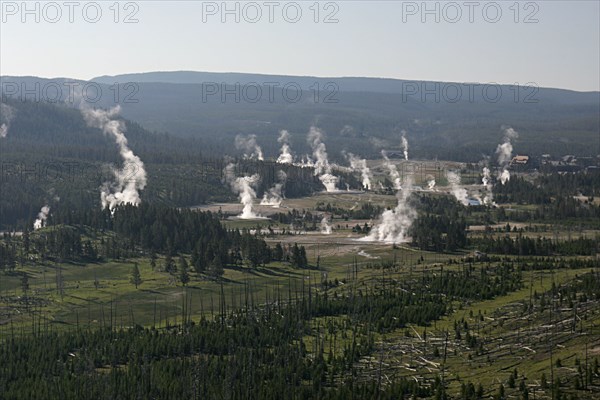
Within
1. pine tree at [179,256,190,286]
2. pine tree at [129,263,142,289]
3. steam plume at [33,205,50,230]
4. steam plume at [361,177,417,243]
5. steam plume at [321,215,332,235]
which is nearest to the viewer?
pine tree at [129,263,142,289]

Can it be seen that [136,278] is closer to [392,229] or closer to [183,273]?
[183,273]

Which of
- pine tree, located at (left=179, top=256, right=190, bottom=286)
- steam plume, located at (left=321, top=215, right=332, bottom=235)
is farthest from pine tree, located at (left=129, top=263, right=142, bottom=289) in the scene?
steam plume, located at (left=321, top=215, right=332, bottom=235)

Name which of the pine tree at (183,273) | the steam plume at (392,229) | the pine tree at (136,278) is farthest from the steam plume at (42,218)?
the steam plume at (392,229)

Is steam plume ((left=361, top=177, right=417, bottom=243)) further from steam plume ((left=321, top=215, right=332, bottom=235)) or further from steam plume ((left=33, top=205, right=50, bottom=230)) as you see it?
steam plume ((left=33, top=205, right=50, bottom=230))

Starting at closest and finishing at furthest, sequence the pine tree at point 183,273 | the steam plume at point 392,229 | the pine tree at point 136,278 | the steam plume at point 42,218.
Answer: the pine tree at point 136,278, the pine tree at point 183,273, the steam plume at point 392,229, the steam plume at point 42,218

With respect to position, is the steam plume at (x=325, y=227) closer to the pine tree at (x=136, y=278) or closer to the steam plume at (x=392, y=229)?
the steam plume at (x=392, y=229)

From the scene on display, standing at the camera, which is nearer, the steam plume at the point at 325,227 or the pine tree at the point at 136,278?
the pine tree at the point at 136,278

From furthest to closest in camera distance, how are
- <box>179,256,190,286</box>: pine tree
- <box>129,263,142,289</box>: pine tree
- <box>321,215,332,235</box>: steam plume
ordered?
<box>321,215,332,235</box>: steam plume, <box>179,256,190,286</box>: pine tree, <box>129,263,142,289</box>: pine tree

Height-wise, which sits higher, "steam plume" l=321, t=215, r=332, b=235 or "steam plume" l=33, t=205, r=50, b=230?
"steam plume" l=33, t=205, r=50, b=230
